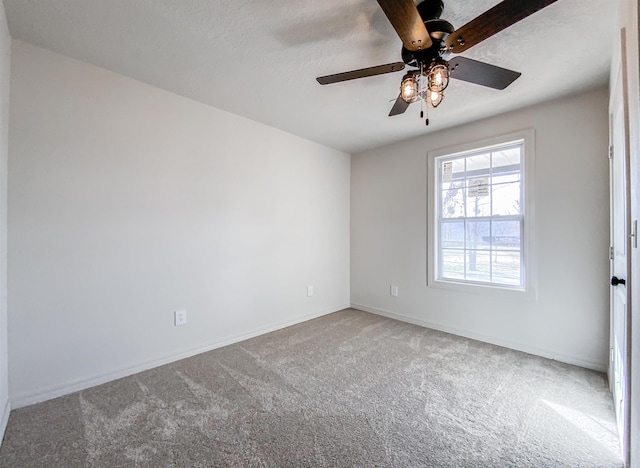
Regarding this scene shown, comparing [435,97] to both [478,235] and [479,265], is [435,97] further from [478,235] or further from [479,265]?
[479,265]

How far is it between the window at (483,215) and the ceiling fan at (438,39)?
140cm

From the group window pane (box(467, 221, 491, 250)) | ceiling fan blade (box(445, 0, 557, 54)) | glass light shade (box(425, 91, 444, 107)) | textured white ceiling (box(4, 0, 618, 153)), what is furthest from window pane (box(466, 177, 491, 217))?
ceiling fan blade (box(445, 0, 557, 54))

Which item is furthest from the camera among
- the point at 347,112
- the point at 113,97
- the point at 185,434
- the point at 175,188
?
the point at 347,112

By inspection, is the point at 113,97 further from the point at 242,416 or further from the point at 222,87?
the point at 242,416

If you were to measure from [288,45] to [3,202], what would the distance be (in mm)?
2026

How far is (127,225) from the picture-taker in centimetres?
228

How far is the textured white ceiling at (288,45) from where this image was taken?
5.20ft

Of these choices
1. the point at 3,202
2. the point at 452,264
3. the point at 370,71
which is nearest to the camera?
the point at 370,71

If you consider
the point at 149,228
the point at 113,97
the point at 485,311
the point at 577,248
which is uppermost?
the point at 113,97

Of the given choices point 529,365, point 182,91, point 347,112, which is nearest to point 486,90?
point 347,112

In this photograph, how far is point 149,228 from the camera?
240cm

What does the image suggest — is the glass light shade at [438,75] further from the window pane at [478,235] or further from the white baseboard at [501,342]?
the white baseboard at [501,342]

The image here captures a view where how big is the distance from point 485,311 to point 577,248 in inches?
39.5

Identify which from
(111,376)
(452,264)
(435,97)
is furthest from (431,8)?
(111,376)
